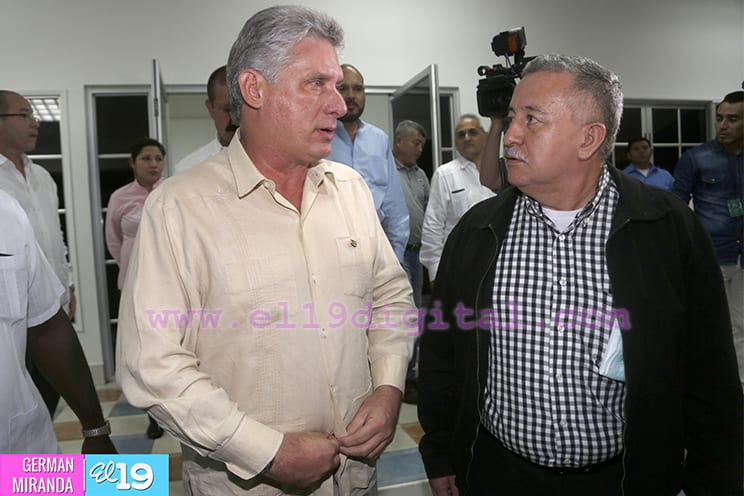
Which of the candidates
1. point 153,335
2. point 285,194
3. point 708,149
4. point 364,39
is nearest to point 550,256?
point 285,194

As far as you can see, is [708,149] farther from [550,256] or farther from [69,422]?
[69,422]

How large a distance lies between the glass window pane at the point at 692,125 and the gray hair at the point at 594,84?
3179 mm

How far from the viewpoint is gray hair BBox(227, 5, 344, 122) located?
978mm

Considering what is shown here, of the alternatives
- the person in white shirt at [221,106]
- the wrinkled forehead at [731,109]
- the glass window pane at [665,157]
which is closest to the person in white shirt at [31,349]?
the person in white shirt at [221,106]

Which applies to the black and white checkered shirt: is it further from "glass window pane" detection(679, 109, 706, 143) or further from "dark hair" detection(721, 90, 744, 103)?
"glass window pane" detection(679, 109, 706, 143)

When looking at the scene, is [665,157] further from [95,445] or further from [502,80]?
[95,445]

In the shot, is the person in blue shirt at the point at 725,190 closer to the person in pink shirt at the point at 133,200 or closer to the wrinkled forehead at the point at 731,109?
the wrinkled forehead at the point at 731,109

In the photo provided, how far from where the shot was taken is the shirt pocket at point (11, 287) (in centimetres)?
98

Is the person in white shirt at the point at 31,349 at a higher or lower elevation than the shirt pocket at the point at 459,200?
lower

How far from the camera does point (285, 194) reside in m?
1.09

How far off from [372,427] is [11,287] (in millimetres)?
711

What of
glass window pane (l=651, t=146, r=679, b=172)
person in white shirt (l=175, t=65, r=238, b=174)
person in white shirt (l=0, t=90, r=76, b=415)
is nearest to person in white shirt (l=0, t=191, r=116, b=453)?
person in white shirt (l=175, t=65, r=238, b=174)

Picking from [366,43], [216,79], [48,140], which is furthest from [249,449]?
[48,140]

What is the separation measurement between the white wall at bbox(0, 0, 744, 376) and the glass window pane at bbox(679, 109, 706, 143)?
22 cm
